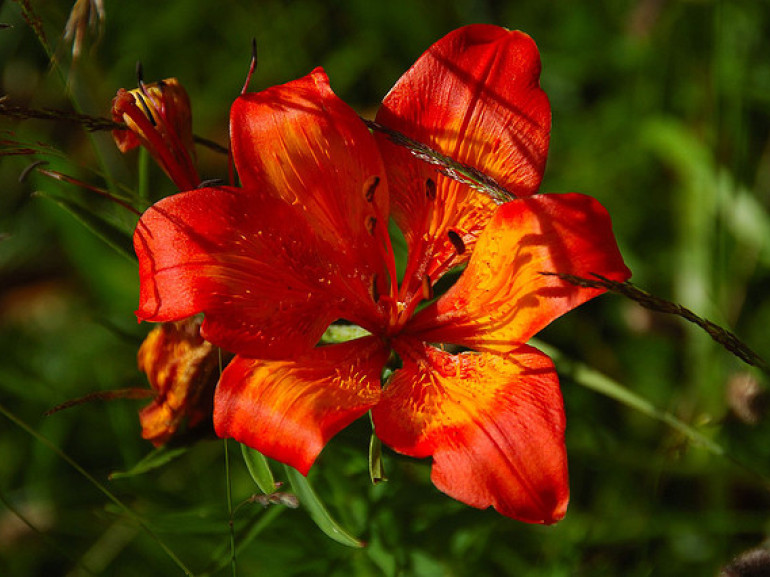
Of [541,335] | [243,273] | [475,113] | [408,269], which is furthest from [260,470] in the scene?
[541,335]

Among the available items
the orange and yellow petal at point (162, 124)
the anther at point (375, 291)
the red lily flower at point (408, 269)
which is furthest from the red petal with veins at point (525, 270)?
the orange and yellow petal at point (162, 124)

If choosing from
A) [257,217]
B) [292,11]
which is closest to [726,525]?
[257,217]

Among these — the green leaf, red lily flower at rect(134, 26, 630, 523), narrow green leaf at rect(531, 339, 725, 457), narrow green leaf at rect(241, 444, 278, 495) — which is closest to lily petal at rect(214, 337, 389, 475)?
red lily flower at rect(134, 26, 630, 523)

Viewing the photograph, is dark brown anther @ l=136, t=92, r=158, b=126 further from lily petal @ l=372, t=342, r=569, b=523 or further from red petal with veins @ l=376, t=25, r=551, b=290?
lily petal @ l=372, t=342, r=569, b=523

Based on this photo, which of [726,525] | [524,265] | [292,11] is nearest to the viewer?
[524,265]

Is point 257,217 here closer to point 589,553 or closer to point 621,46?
point 589,553

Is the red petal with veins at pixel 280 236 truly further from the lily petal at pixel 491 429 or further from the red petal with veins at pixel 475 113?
the lily petal at pixel 491 429
